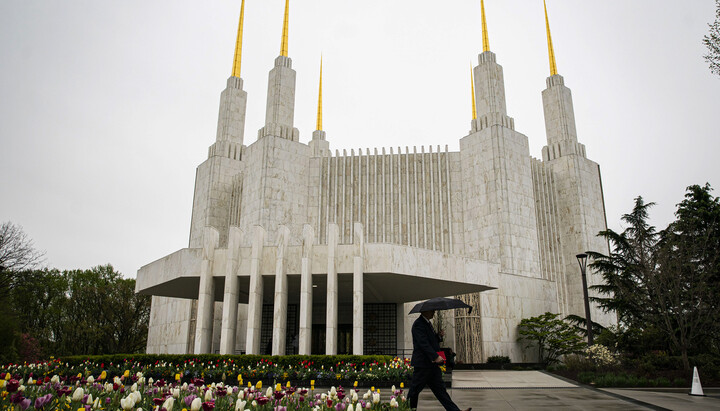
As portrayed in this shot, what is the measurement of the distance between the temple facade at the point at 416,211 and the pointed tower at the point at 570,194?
0.11m

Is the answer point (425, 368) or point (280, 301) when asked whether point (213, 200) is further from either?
point (425, 368)

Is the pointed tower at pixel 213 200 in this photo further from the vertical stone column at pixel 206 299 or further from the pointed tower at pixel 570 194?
the pointed tower at pixel 570 194

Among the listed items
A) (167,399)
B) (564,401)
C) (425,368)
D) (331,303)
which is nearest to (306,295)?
(331,303)

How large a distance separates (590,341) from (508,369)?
7.91 meters

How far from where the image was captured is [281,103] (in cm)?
3609

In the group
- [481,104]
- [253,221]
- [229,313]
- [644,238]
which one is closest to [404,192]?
[481,104]

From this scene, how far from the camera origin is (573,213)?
37.5 m

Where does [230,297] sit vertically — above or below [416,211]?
below

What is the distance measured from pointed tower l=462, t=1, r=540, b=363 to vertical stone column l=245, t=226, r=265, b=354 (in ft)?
47.0

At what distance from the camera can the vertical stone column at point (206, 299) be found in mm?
18922

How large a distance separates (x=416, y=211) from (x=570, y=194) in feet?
41.4

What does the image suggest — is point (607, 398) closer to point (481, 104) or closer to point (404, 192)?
point (404, 192)

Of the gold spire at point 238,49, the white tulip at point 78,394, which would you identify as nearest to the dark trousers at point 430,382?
the white tulip at point 78,394

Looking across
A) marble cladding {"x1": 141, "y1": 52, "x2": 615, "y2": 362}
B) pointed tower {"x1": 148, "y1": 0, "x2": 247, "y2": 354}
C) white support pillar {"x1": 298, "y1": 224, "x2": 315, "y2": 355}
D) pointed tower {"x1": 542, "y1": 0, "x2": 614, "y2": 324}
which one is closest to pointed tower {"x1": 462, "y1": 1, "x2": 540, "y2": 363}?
marble cladding {"x1": 141, "y1": 52, "x2": 615, "y2": 362}
